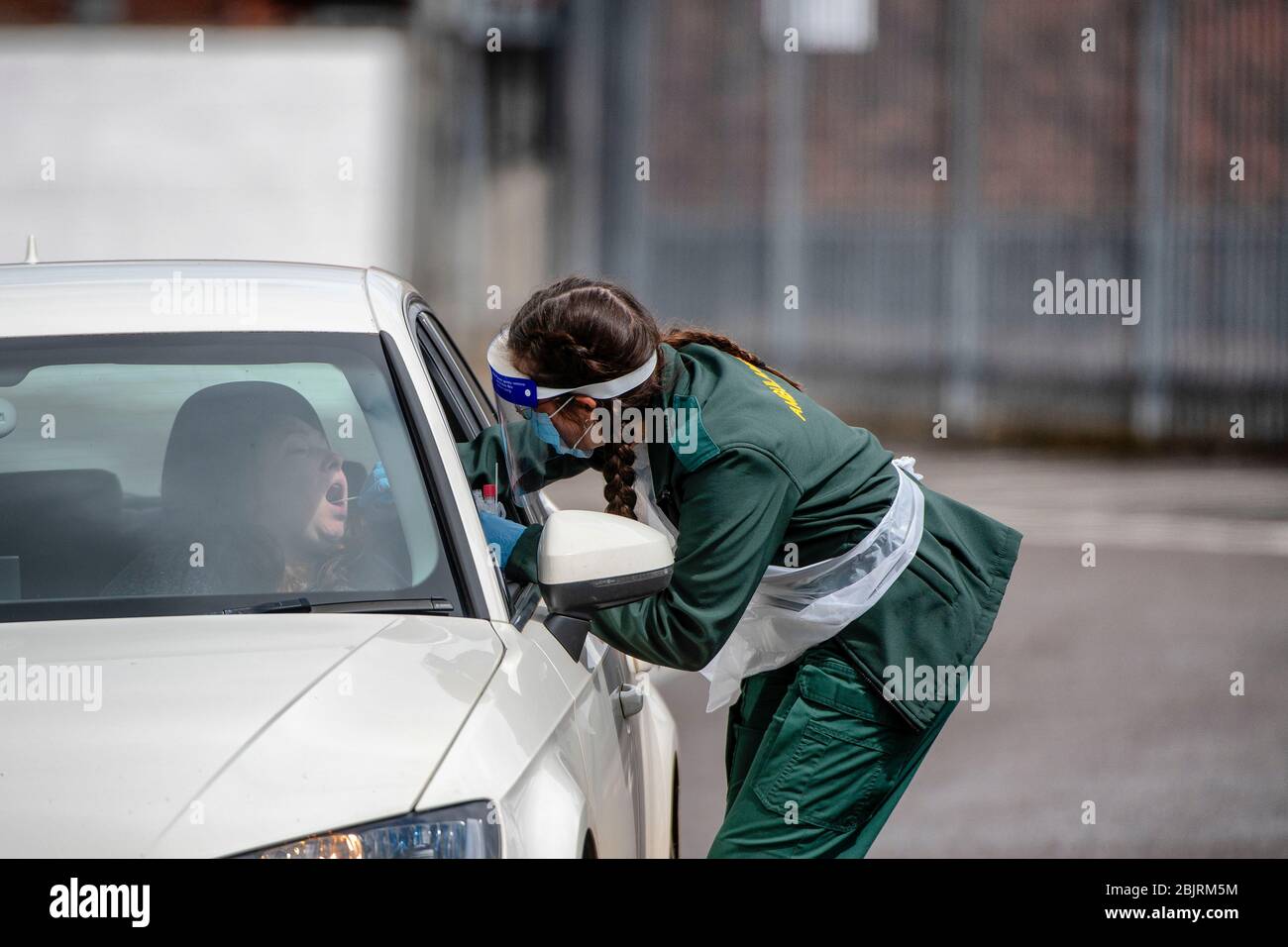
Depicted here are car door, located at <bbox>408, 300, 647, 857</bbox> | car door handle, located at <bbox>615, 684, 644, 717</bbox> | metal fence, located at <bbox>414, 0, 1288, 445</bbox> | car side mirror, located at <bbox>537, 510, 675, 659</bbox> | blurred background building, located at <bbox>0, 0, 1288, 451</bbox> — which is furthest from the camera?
metal fence, located at <bbox>414, 0, 1288, 445</bbox>

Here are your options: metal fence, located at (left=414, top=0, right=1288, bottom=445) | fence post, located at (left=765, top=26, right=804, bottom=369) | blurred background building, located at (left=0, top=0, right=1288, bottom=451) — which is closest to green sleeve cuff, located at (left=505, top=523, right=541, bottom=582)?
blurred background building, located at (left=0, top=0, right=1288, bottom=451)

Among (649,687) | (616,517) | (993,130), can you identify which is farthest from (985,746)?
(993,130)

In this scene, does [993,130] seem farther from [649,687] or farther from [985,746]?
[649,687]

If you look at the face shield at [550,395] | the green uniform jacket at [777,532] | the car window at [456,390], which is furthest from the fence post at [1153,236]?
the face shield at [550,395]

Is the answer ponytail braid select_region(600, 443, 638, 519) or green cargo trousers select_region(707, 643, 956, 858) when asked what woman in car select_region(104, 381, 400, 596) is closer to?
ponytail braid select_region(600, 443, 638, 519)

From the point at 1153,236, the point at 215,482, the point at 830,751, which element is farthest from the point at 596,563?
the point at 1153,236

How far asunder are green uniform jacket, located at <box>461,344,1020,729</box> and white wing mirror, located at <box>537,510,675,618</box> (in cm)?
17

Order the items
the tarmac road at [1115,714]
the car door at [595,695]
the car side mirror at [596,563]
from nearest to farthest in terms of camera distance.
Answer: the car side mirror at [596,563]
the car door at [595,695]
the tarmac road at [1115,714]

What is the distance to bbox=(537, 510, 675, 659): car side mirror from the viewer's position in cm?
267

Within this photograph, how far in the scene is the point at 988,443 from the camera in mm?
18453

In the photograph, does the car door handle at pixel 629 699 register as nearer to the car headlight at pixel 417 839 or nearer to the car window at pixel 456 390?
the car window at pixel 456 390

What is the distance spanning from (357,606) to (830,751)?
3.20ft

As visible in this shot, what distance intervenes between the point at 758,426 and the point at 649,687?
4.26 feet

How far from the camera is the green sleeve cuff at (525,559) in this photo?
296 cm
